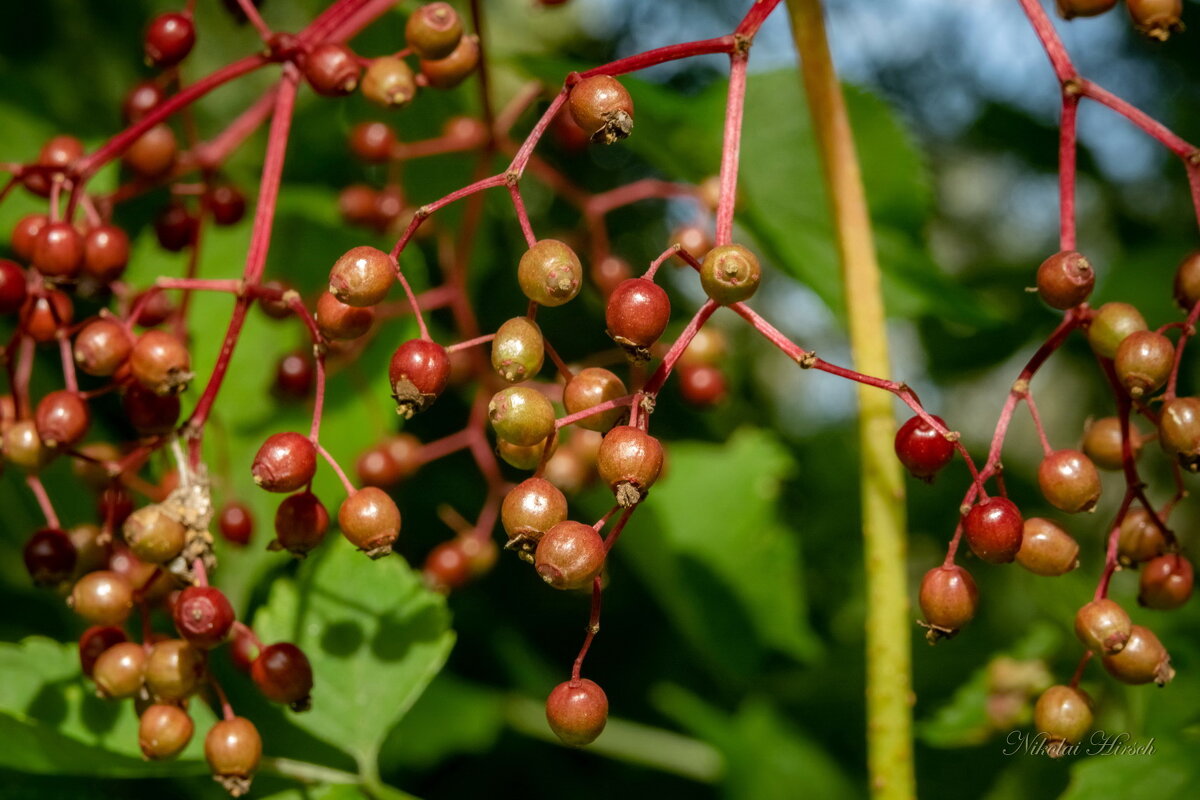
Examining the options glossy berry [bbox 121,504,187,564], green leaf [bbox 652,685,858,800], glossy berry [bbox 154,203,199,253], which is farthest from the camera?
green leaf [bbox 652,685,858,800]

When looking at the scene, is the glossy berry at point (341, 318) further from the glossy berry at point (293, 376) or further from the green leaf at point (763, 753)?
the green leaf at point (763, 753)

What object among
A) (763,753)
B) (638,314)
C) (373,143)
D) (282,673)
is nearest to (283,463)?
(282,673)

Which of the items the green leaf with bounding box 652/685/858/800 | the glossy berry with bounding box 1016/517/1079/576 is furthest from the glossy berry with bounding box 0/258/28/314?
the green leaf with bounding box 652/685/858/800


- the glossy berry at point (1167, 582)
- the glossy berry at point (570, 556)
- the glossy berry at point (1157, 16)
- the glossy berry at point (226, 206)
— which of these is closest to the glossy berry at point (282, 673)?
the glossy berry at point (570, 556)

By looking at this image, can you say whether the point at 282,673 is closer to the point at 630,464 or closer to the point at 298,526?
the point at 298,526

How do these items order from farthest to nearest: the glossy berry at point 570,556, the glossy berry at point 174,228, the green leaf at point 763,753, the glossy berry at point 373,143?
the green leaf at point 763,753 < the glossy berry at point 373,143 < the glossy berry at point 174,228 < the glossy berry at point 570,556

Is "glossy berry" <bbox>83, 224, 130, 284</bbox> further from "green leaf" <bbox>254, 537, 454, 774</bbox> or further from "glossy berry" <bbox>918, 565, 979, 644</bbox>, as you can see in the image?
"glossy berry" <bbox>918, 565, 979, 644</bbox>

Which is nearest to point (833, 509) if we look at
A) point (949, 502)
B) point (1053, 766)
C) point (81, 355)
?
Answer: point (949, 502)
